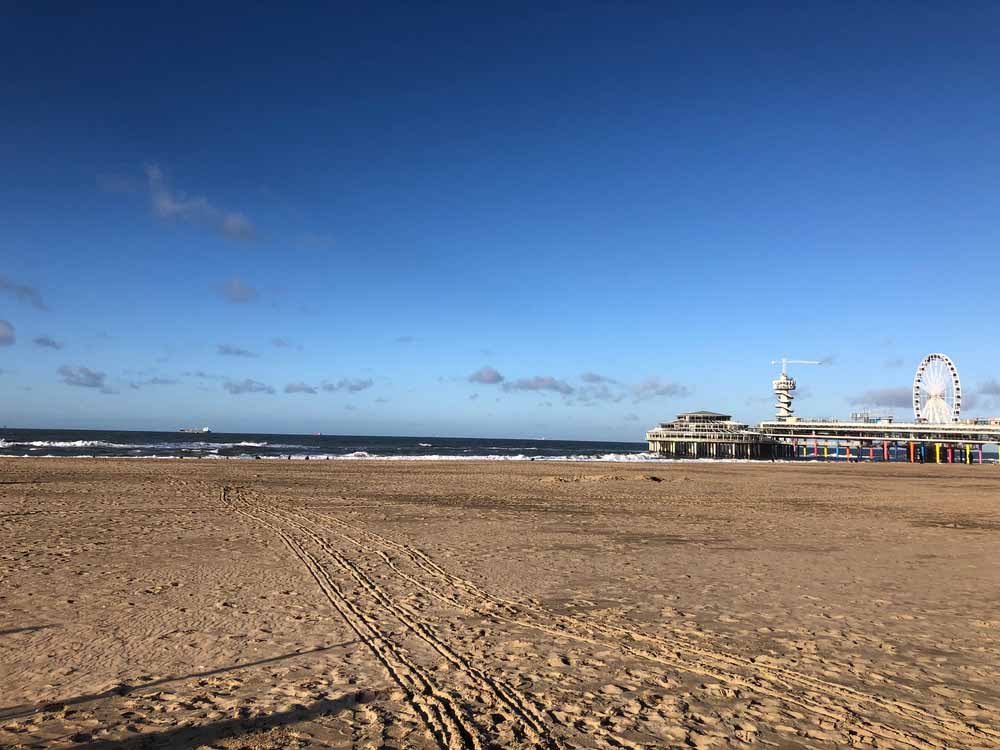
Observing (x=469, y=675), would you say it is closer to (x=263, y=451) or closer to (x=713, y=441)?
(x=263, y=451)

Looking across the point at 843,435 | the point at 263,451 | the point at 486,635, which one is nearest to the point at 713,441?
the point at 843,435

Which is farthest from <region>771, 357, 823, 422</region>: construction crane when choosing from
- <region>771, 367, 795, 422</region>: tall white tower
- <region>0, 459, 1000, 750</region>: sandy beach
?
<region>0, 459, 1000, 750</region>: sandy beach

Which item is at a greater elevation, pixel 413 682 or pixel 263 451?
pixel 413 682

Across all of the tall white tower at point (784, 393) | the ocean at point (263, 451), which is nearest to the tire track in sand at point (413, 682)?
the ocean at point (263, 451)

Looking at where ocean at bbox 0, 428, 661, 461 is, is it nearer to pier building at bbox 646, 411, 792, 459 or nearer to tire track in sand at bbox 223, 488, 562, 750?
pier building at bbox 646, 411, 792, 459

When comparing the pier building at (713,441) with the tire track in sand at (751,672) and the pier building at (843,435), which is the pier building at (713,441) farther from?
the tire track in sand at (751,672)

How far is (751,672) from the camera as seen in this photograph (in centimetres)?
604

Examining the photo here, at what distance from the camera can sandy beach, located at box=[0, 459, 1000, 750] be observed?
16.0 ft

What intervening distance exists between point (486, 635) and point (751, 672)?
272 centimetres

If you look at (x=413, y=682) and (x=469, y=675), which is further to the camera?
(x=469, y=675)

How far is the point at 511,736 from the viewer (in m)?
4.65

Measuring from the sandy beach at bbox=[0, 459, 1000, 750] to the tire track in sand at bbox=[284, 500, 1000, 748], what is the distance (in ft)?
0.10

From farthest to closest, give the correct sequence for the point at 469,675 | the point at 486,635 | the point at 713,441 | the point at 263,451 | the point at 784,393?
the point at 784,393 < the point at 713,441 < the point at 263,451 < the point at 486,635 < the point at 469,675

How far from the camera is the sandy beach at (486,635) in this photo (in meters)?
4.87
